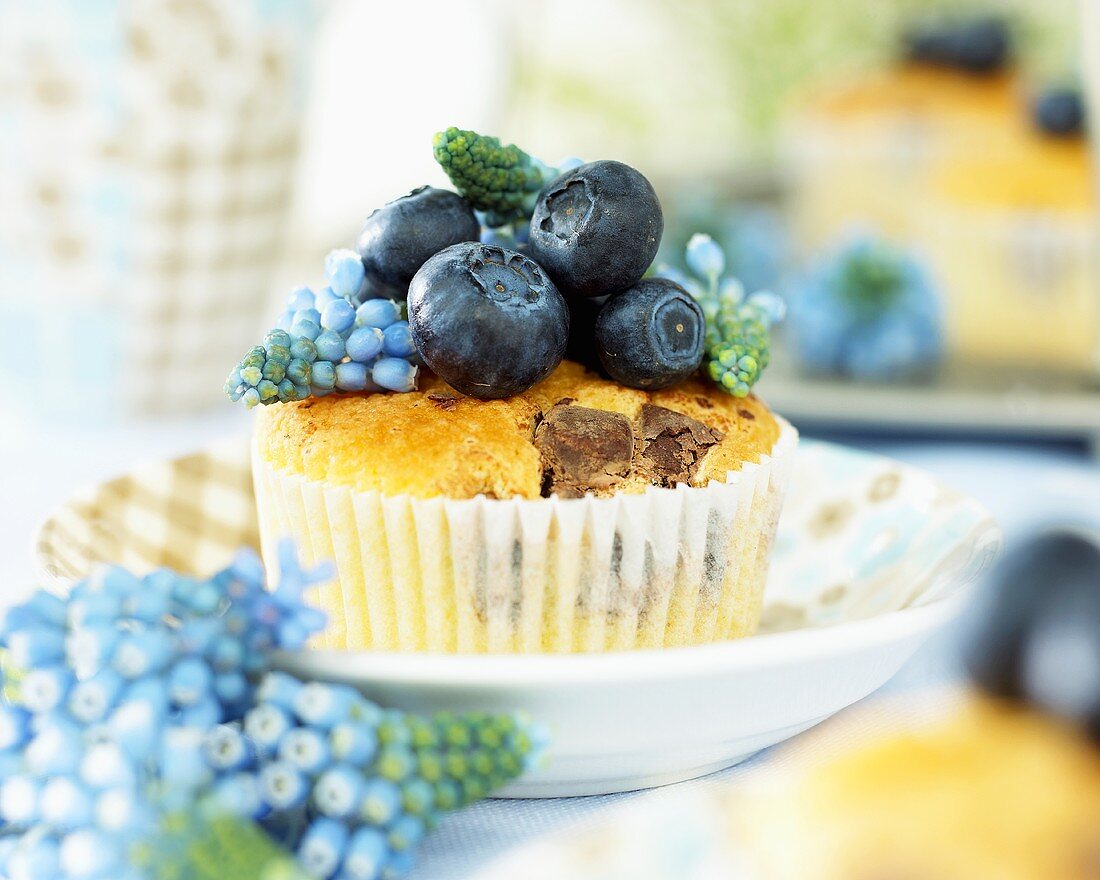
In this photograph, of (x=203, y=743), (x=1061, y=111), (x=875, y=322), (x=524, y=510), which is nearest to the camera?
(x=203, y=743)

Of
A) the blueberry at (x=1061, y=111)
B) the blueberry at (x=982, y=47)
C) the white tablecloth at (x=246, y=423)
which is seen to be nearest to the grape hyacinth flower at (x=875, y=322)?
the white tablecloth at (x=246, y=423)

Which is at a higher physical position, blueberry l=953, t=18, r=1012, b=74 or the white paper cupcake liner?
blueberry l=953, t=18, r=1012, b=74

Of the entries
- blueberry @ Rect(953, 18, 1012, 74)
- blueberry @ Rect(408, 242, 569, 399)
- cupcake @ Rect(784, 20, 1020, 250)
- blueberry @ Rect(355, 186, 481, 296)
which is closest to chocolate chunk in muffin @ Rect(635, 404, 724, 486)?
blueberry @ Rect(408, 242, 569, 399)

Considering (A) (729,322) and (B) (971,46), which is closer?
(A) (729,322)

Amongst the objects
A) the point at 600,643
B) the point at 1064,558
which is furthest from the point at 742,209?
the point at 600,643

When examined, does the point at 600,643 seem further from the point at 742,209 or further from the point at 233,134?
the point at 742,209

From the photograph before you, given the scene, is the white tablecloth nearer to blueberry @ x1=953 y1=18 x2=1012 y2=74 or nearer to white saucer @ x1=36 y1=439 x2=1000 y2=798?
white saucer @ x1=36 y1=439 x2=1000 y2=798

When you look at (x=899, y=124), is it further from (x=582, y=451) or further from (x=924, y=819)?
(x=924, y=819)

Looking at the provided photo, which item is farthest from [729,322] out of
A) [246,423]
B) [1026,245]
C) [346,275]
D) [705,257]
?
[1026,245]
